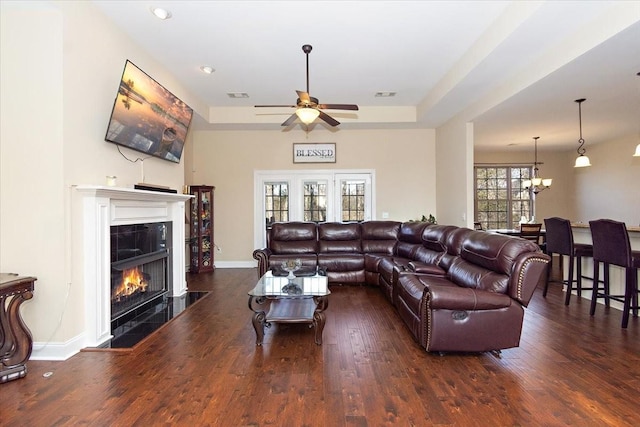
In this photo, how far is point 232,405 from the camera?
2.10m

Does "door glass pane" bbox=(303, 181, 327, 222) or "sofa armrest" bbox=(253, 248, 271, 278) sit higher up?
"door glass pane" bbox=(303, 181, 327, 222)

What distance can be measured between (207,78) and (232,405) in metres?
4.49

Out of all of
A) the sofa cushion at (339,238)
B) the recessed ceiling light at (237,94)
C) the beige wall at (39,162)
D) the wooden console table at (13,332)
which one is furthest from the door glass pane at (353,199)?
the wooden console table at (13,332)

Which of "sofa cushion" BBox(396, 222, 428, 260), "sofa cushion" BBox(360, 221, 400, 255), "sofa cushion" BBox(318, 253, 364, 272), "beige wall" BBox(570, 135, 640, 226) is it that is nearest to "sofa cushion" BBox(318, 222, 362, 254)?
"sofa cushion" BBox(360, 221, 400, 255)

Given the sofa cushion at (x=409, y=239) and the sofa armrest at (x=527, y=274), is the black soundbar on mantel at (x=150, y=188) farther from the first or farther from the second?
the sofa armrest at (x=527, y=274)

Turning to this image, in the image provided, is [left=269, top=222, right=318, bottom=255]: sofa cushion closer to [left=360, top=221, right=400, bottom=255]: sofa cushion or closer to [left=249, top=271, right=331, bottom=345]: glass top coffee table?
[left=360, top=221, right=400, bottom=255]: sofa cushion

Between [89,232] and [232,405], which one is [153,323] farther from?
[232,405]

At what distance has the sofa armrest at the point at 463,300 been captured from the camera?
2.65 meters

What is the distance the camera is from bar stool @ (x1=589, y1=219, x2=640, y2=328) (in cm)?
344

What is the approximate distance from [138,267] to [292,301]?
192 cm

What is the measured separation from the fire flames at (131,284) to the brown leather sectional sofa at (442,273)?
5.20 ft

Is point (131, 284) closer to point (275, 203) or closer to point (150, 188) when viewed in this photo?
point (150, 188)

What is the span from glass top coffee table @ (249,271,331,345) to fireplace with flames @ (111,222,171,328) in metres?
1.44

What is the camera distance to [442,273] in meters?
3.96
